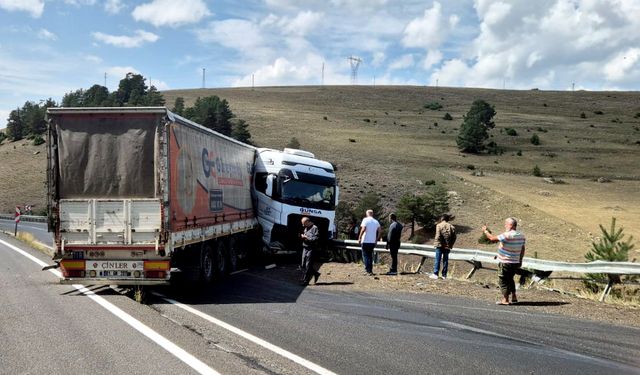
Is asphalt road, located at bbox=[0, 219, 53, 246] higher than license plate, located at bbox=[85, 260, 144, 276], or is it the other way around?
license plate, located at bbox=[85, 260, 144, 276]

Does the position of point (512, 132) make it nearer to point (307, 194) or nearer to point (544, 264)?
point (307, 194)

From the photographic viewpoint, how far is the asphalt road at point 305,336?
6414mm

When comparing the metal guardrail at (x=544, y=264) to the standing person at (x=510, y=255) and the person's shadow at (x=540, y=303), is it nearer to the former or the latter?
the person's shadow at (x=540, y=303)

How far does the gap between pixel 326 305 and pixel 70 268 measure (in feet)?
15.6

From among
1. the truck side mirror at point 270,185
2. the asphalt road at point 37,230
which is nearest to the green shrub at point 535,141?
the asphalt road at point 37,230

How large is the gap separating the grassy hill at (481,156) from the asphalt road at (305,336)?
22444mm

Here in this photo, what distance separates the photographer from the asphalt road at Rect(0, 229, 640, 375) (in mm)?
6414

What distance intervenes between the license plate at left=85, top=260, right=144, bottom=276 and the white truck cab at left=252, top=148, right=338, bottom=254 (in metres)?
8.46

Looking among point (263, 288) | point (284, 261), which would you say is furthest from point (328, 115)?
point (263, 288)

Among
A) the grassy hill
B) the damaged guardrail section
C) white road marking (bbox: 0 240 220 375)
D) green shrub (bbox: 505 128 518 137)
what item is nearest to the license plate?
white road marking (bbox: 0 240 220 375)

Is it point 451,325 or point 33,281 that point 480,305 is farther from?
point 33,281

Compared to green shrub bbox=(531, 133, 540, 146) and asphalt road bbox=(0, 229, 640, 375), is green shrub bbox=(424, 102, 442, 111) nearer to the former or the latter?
green shrub bbox=(531, 133, 540, 146)

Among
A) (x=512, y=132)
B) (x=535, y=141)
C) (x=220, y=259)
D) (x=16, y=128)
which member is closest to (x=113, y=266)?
(x=220, y=259)

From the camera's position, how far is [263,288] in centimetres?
1281
